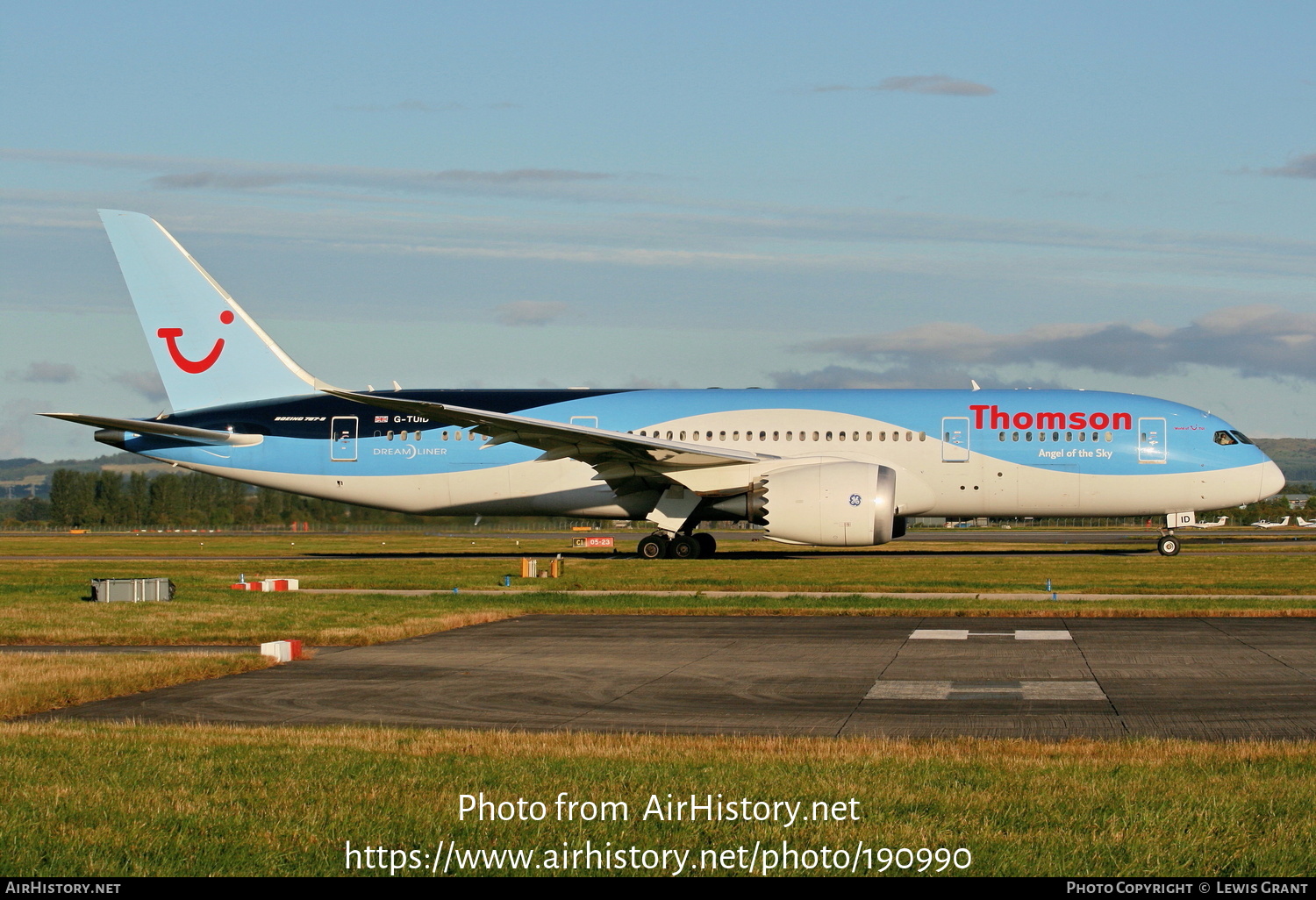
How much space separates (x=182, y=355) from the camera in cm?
3681

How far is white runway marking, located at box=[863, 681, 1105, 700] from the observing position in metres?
12.7

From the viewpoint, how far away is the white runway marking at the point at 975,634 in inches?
702

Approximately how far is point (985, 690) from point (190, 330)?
96.9ft

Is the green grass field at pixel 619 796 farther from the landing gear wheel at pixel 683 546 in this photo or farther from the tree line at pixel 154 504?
the tree line at pixel 154 504

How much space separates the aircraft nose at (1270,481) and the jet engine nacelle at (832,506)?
1111 cm

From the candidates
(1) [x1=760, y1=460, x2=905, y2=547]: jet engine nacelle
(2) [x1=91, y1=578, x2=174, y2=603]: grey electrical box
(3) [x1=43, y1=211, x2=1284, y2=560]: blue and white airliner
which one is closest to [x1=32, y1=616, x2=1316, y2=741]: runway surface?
(2) [x1=91, y1=578, x2=174, y2=603]: grey electrical box

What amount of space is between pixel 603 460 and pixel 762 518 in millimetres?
4547

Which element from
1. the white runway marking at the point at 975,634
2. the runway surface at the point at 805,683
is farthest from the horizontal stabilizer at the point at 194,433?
the white runway marking at the point at 975,634

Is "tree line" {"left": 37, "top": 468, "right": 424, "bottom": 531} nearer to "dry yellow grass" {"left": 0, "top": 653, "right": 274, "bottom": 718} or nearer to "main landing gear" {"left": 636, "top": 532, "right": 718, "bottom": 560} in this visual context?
A: "main landing gear" {"left": 636, "top": 532, "right": 718, "bottom": 560}

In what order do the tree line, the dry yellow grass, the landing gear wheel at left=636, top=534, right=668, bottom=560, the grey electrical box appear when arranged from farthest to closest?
the tree line, the landing gear wheel at left=636, top=534, right=668, bottom=560, the grey electrical box, the dry yellow grass

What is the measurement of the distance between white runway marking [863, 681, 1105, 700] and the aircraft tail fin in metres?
26.3

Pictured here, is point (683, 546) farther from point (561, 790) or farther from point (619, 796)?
point (619, 796)

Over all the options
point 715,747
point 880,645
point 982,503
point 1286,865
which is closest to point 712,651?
point 880,645

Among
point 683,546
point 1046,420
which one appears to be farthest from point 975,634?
point 1046,420
